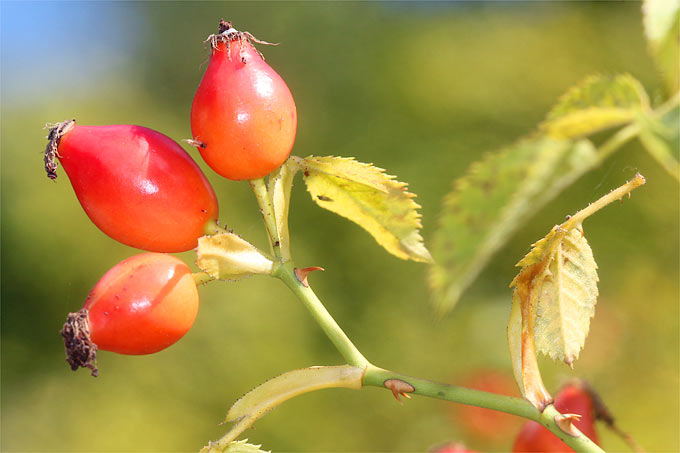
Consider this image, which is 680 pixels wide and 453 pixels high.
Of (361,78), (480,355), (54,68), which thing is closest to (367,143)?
(361,78)

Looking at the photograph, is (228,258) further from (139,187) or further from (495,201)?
(495,201)

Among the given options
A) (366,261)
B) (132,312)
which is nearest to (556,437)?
(132,312)

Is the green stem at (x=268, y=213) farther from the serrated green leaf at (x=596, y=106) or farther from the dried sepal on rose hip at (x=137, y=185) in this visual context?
the serrated green leaf at (x=596, y=106)

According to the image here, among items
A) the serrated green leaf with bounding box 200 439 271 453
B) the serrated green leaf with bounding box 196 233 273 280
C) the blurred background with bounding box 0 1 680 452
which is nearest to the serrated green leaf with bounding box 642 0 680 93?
the serrated green leaf with bounding box 196 233 273 280

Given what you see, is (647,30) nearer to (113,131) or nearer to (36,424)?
(113,131)

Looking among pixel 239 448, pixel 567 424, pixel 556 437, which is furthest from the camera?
pixel 556 437
